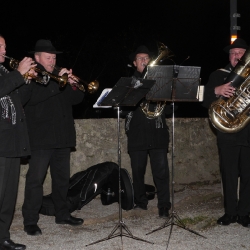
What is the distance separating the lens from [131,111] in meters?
6.75

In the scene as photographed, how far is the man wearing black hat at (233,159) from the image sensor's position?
604 cm

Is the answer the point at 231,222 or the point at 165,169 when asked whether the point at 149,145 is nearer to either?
the point at 165,169

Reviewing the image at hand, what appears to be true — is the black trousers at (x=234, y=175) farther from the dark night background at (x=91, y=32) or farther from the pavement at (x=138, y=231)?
the dark night background at (x=91, y=32)

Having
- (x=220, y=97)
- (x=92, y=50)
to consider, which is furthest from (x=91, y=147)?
(x=92, y=50)

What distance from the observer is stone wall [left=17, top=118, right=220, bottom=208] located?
25.1 feet

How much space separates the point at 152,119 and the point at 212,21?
2477cm

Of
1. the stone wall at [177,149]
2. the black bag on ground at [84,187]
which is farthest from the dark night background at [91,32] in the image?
the black bag on ground at [84,187]

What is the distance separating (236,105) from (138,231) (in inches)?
83.9

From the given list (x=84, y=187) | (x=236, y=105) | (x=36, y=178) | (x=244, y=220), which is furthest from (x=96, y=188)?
(x=236, y=105)

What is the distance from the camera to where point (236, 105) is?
5.91 m

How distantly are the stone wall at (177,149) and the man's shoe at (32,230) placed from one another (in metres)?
1.59

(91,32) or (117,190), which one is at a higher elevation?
(91,32)

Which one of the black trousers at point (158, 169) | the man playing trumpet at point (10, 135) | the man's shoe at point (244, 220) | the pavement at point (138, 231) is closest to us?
the man playing trumpet at point (10, 135)

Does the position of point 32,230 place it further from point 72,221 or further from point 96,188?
point 96,188
